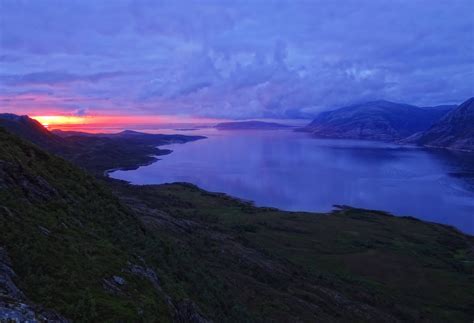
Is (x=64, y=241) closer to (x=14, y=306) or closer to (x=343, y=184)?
(x=14, y=306)

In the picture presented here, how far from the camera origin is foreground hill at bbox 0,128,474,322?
34.8ft

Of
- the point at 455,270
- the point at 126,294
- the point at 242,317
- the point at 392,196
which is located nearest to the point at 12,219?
the point at 126,294

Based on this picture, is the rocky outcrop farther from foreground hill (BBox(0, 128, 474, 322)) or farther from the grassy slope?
the grassy slope

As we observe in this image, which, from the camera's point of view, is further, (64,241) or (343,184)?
(343,184)

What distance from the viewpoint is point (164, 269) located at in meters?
18.6

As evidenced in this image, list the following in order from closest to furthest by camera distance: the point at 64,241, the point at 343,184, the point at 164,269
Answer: the point at 64,241 < the point at 164,269 < the point at 343,184

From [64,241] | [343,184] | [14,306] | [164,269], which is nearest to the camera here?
[14,306]

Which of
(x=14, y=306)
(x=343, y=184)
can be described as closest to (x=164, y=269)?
(x=14, y=306)

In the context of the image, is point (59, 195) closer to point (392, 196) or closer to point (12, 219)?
point (12, 219)

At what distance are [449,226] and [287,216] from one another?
35.9 meters

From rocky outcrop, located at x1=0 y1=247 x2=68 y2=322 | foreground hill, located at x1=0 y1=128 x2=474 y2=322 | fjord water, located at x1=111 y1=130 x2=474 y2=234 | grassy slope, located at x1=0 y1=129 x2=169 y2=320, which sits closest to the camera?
rocky outcrop, located at x1=0 y1=247 x2=68 y2=322

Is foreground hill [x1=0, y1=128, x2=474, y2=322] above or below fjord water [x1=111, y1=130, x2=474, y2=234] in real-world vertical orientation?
above

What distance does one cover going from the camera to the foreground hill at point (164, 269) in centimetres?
1059

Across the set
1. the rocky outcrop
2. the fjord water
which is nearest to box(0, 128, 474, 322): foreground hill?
the rocky outcrop
